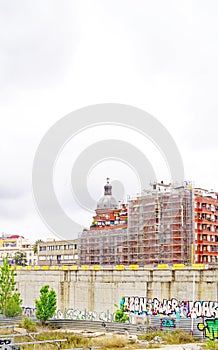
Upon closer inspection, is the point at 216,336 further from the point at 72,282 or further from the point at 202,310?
the point at 72,282

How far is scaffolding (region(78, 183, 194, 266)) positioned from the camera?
89.4 meters

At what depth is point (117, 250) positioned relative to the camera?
9738cm

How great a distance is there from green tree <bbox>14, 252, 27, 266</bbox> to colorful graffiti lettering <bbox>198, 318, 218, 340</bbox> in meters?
128

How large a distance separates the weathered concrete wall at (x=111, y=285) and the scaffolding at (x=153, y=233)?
48.2ft

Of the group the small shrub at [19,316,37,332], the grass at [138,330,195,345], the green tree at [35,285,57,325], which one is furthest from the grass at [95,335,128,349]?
the green tree at [35,285,57,325]

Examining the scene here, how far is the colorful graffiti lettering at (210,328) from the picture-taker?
145ft

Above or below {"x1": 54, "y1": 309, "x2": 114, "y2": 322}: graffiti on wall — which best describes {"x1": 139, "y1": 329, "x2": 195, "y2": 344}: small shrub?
above

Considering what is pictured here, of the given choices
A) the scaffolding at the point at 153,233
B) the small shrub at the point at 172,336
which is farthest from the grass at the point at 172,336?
the scaffolding at the point at 153,233

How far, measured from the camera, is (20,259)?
17075cm

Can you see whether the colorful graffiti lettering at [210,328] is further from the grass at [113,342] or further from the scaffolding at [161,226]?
the scaffolding at [161,226]

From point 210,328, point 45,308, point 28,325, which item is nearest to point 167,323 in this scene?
point 210,328

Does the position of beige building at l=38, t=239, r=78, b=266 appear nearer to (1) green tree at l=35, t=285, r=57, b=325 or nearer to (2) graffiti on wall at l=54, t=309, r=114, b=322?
(2) graffiti on wall at l=54, t=309, r=114, b=322

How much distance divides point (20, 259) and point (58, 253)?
52.3 metres

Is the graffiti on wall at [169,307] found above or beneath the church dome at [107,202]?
beneath
